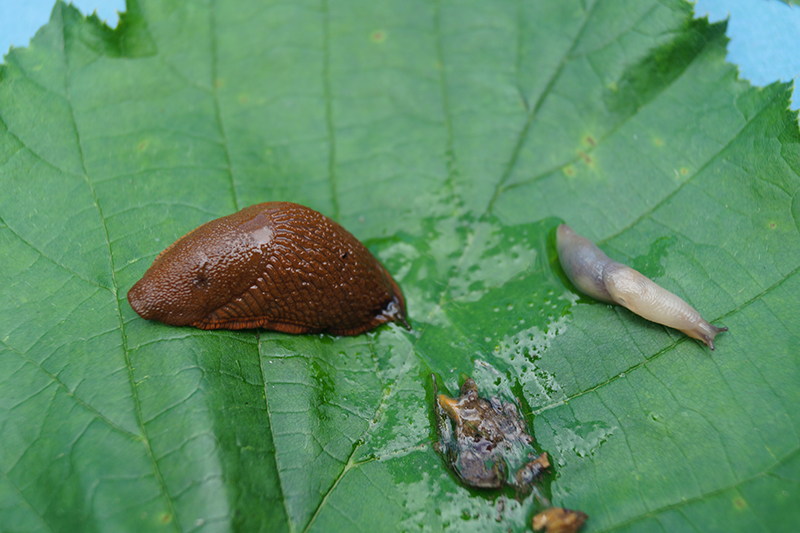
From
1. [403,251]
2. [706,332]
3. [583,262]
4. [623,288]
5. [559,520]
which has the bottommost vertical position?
[559,520]

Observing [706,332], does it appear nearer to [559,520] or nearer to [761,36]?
[559,520]

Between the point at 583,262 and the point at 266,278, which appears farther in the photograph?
the point at 583,262

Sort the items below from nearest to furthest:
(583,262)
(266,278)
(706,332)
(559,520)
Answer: (559,520) → (706,332) → (266,278) → (583,262)

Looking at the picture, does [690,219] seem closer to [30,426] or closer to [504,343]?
[504,343]

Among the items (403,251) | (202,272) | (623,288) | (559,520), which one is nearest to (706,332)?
(623,288)

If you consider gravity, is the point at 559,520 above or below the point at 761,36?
below

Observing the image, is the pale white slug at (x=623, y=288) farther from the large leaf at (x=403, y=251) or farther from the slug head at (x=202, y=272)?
the slug head at (x=202, y=272)
